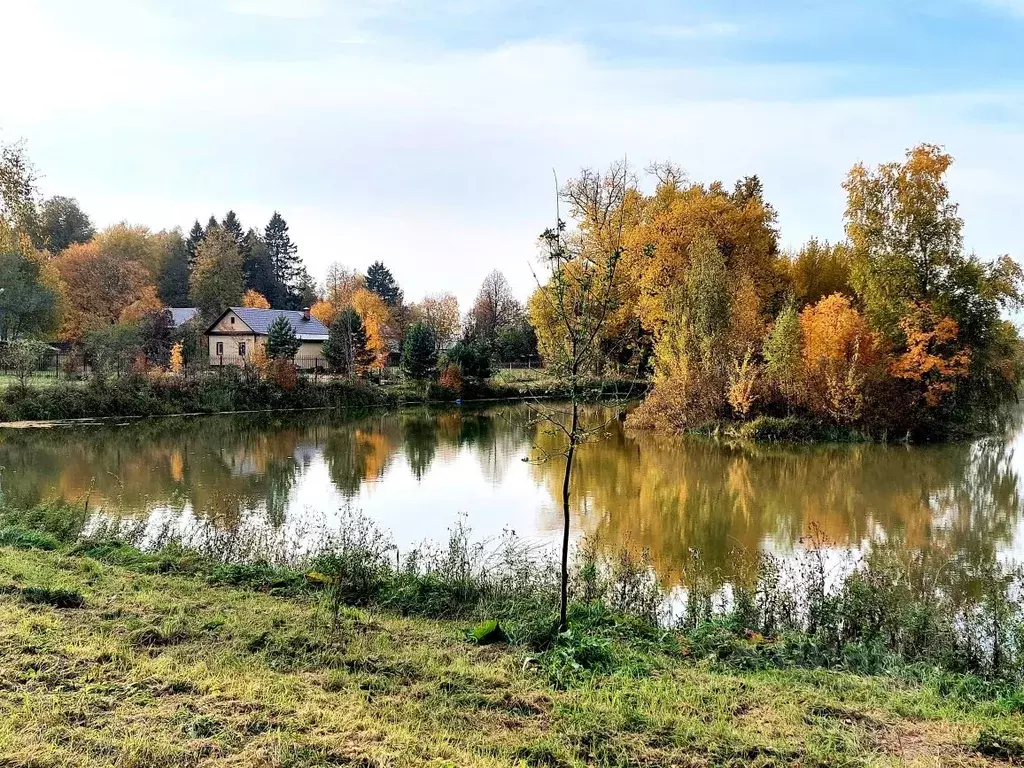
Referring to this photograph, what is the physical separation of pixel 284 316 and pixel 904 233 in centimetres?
3450

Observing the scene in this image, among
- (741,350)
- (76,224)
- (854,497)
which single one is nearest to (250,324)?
(76,224)

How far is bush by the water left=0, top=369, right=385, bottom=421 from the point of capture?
86.9 ft

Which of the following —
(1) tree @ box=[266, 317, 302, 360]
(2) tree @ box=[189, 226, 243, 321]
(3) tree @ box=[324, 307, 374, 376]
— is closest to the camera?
(1) tree @ box=[266, 317, 302, 360]

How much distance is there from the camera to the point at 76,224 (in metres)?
56.3

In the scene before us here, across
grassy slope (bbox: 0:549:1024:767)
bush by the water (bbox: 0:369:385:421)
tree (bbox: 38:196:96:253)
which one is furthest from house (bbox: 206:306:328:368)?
grassy slope (bbox: 0:549:1024:767)

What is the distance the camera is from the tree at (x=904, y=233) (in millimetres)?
22859

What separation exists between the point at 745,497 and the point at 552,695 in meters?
10.5

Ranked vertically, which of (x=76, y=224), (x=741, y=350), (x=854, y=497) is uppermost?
(x=76, y=224)

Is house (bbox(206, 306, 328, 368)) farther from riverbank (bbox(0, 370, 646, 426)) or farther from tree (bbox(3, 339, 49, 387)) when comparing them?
tree (bbox(3, 339, 49, 387))

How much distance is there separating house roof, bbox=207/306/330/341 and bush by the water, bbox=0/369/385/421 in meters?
9.62

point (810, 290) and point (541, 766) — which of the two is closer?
point (541, 766)

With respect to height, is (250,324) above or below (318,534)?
above

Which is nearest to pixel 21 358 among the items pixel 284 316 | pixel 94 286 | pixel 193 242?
pixel 284 316

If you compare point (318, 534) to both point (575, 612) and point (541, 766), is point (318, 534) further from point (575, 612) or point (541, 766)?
point (541, 766)
